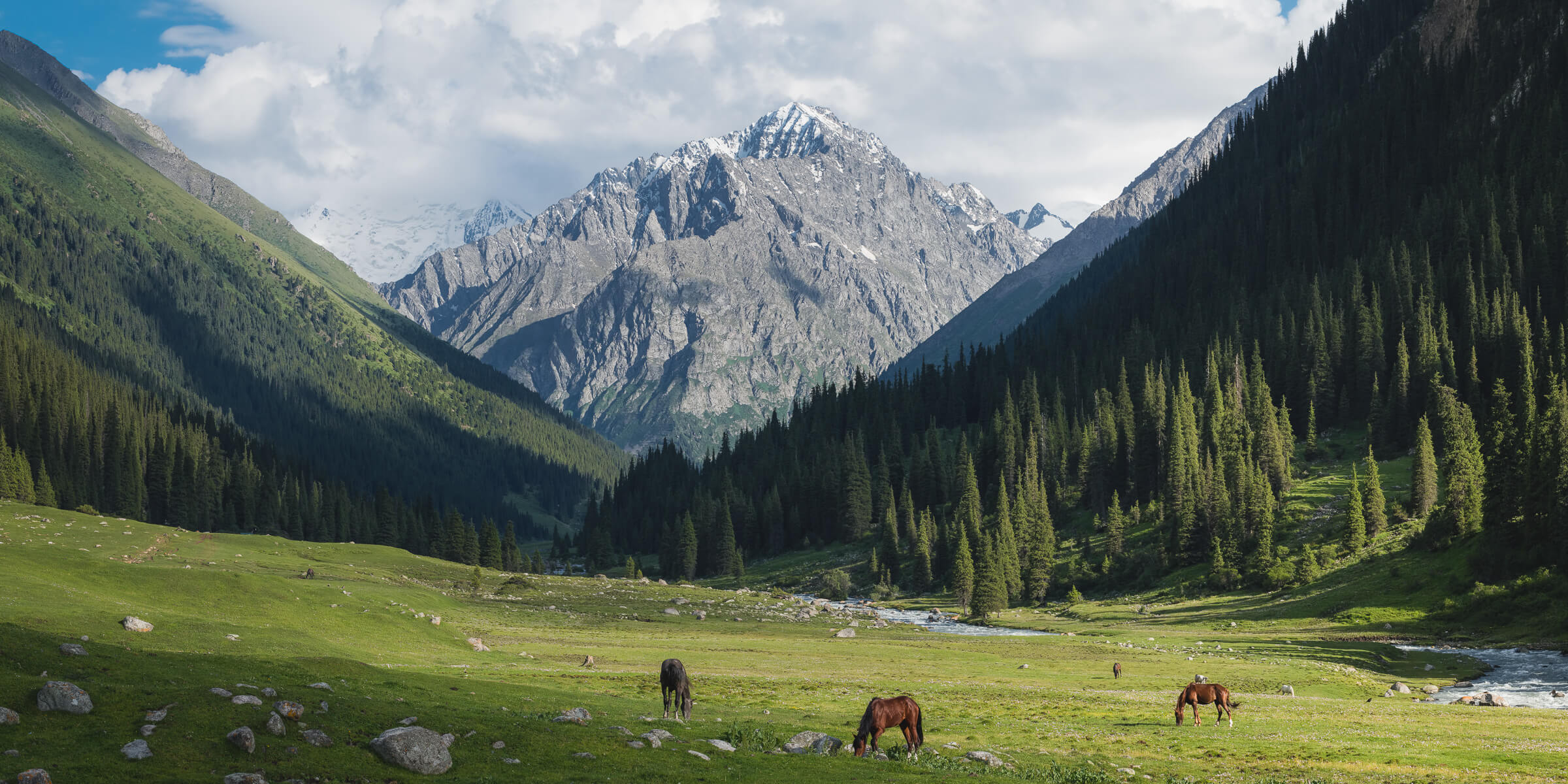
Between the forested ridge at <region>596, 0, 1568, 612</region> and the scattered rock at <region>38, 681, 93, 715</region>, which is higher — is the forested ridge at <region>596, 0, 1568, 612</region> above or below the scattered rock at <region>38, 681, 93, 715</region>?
above

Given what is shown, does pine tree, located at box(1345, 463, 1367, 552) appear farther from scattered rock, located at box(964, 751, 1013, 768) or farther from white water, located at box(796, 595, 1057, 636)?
scattered rock, located at box(964, 751, 1013, 768)

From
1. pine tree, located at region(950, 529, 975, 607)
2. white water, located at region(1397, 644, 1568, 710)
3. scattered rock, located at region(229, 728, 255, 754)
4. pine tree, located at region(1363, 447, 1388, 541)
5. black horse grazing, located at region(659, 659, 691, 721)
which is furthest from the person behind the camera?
pine tree, located at region(950, 529, 975, 607)

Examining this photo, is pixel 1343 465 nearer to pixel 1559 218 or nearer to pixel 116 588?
pixel 1559 218

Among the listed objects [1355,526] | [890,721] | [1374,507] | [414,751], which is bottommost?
[890,721]

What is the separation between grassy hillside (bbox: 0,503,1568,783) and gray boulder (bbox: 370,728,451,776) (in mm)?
451

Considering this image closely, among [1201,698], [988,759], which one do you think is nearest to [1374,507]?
[1201,698]

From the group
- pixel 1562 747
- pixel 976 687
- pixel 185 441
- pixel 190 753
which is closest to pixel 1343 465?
pixel 976 687

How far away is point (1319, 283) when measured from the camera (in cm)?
19962

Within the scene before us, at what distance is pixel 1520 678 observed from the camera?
62312 mm

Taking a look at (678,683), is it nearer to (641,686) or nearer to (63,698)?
(641,686)

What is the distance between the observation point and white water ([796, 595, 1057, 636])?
10925cm

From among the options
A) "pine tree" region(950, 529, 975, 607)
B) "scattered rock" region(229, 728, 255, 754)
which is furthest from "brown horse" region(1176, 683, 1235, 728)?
"pine tree" region(950, 529, 975, 607)

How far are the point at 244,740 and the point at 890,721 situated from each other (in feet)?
63.8

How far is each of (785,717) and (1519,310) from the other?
16405 centimetres
